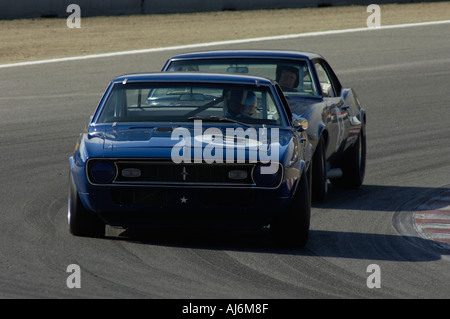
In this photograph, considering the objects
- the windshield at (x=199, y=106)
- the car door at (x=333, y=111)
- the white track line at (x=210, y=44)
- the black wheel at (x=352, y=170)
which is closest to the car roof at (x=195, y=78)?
the windshield at (x=199, y=106)

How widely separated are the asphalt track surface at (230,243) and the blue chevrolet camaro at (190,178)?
233mm

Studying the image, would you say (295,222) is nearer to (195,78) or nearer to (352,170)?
(195,78)

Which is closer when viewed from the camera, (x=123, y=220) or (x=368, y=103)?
(x=123, y=220)

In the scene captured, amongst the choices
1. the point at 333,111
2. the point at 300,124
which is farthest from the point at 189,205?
the point at 333,111

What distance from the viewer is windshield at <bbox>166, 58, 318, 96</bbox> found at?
10773mm

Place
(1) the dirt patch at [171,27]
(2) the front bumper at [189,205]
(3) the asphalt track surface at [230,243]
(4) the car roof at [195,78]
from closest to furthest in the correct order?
(3) the asphalt track surface at [230,243] → (2) the front bumper at [189,205] → (4) the car roof at [195,78] → (1) the dirt patch at [171,27]

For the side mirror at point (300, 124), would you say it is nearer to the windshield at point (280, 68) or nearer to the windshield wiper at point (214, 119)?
the windshield wiper at point (214, 119)

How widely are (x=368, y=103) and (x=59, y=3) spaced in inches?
552

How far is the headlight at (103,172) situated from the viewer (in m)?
7.34

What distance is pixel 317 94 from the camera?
1070 centimetres

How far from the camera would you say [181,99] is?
8734 mm

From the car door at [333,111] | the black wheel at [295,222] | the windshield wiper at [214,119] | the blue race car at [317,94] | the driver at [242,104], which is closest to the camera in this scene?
the black wheel at [295,222]
